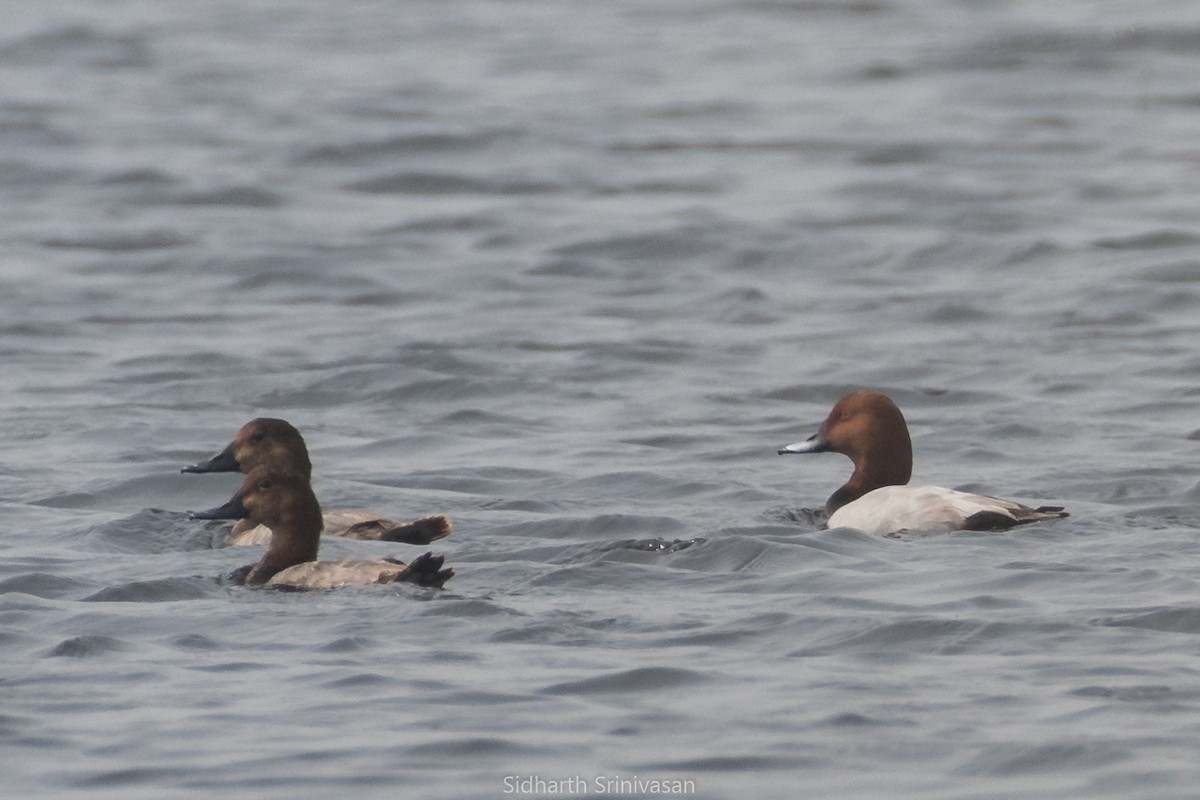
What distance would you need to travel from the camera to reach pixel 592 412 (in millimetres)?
14031

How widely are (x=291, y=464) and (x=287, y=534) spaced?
39 centimetres

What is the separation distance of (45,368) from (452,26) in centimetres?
1528

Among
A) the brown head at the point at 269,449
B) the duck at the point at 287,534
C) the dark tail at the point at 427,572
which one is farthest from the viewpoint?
the brown head at the point at 269,449

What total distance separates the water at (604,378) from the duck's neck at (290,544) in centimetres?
24

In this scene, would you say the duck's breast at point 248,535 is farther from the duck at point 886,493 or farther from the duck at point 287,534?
the duck at point 886,493

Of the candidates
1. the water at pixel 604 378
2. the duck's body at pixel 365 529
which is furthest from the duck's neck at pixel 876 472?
the duck's body at pixel 365 529

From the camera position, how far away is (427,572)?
8688 mm

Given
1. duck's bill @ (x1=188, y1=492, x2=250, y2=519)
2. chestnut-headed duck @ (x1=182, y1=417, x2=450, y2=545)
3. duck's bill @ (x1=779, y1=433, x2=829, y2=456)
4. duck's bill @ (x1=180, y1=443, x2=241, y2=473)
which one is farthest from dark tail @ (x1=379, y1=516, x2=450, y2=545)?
duck's bill @ (x1=779, y1=433, x2=829, y2=456)

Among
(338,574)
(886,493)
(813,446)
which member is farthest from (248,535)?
(886,493)

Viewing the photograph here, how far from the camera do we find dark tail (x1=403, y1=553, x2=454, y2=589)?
8.65 m

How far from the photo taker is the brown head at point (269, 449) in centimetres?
989

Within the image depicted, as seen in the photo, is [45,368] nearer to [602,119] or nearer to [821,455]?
[821,455]

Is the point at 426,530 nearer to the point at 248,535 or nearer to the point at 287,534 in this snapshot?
the point at 287,534

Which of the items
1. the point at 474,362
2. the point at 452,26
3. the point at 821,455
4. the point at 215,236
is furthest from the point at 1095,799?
the point at 452,26
